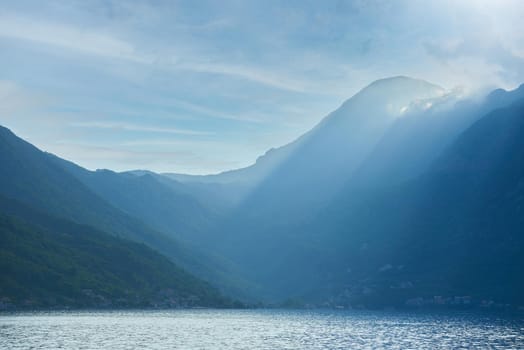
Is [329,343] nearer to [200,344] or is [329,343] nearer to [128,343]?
[200,344]

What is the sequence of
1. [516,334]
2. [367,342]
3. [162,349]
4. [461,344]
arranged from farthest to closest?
[516,334], [367,342], [461,344], [162,349]

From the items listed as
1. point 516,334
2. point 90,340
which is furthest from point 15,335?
point 516,334

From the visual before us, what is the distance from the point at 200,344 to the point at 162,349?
18382 mm

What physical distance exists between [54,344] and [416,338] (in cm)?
11288

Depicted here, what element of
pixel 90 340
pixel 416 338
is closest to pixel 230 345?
pixel 90 340

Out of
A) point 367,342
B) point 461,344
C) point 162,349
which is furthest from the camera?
point 367,342

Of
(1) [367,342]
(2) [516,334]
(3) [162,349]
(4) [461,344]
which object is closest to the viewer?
(3) [162,349]

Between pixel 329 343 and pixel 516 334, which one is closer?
pixel 329 343

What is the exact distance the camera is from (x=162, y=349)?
518 ft

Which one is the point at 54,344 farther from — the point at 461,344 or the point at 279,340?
the point at 461,344

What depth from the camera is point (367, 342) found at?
597 ft

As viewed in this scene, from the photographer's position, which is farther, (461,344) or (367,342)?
(367,342)

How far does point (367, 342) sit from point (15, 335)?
108 meters

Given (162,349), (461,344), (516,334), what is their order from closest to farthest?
(162,349), (461,344), (516,334)
